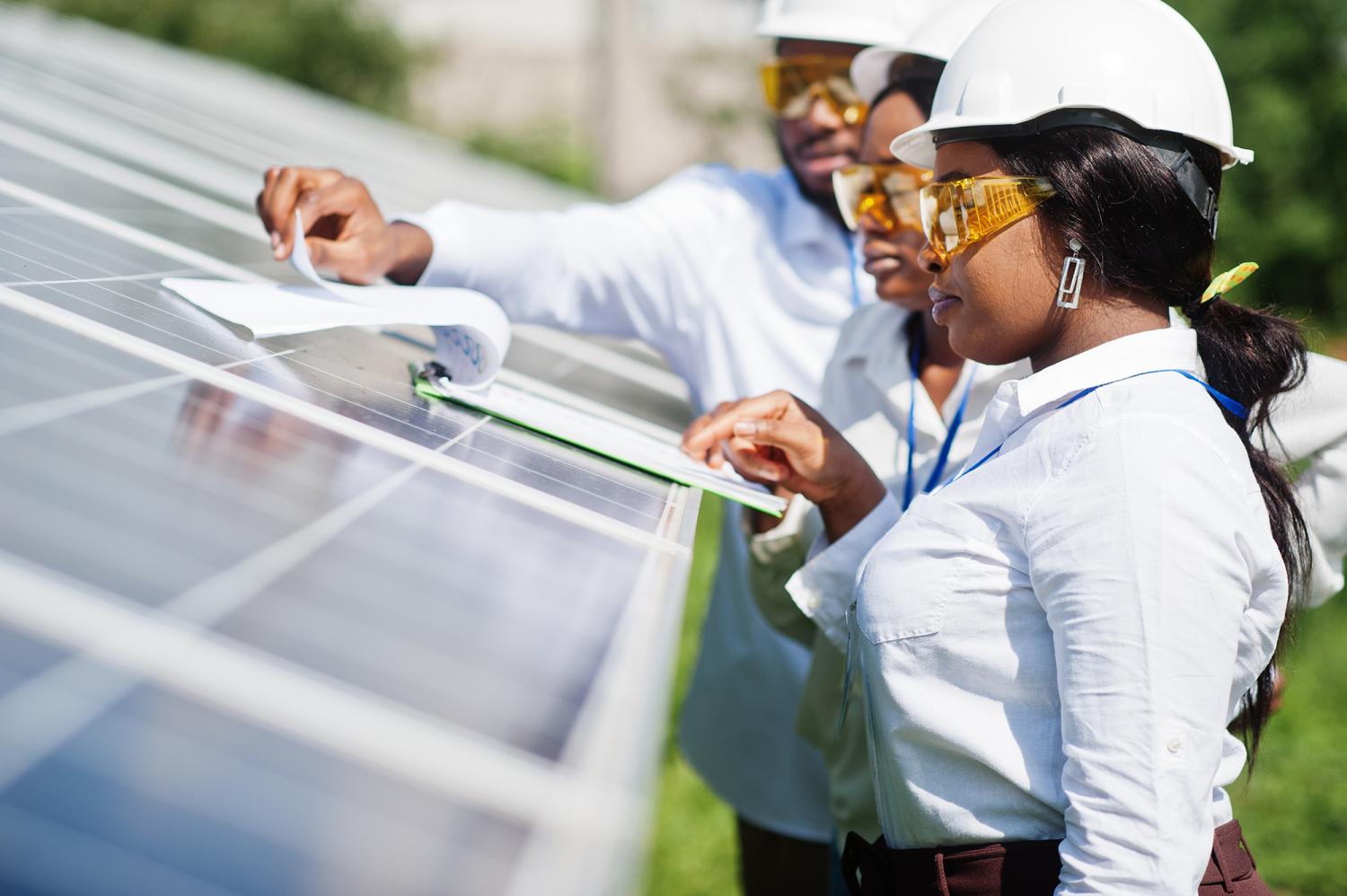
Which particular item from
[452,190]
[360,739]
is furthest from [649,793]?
[452,190]

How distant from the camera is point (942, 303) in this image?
2.03 m

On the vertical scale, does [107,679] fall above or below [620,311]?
below

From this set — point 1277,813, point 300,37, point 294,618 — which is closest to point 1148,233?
point 294,618

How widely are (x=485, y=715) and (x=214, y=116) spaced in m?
6.64

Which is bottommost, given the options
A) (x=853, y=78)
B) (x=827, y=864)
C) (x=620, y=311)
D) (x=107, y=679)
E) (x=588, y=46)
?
(x=827, y=864)

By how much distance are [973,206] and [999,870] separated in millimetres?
997

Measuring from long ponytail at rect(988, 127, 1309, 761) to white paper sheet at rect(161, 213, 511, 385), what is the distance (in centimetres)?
99

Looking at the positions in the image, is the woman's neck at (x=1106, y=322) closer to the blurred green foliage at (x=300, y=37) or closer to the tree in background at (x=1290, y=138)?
the tree in background at (x=1290, y=138)

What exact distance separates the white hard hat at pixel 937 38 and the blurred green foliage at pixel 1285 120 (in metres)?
13.3

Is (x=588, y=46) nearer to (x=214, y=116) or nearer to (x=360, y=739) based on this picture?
(x=214, y=116)

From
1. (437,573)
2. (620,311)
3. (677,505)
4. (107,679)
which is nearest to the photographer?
(107,679)

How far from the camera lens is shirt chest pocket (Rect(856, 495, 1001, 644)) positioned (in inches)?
69.9

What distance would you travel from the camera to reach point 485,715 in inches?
45.1

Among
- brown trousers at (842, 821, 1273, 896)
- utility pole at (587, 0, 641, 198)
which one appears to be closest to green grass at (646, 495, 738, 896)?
brown trousers at (842, 821, 1273, 896)
